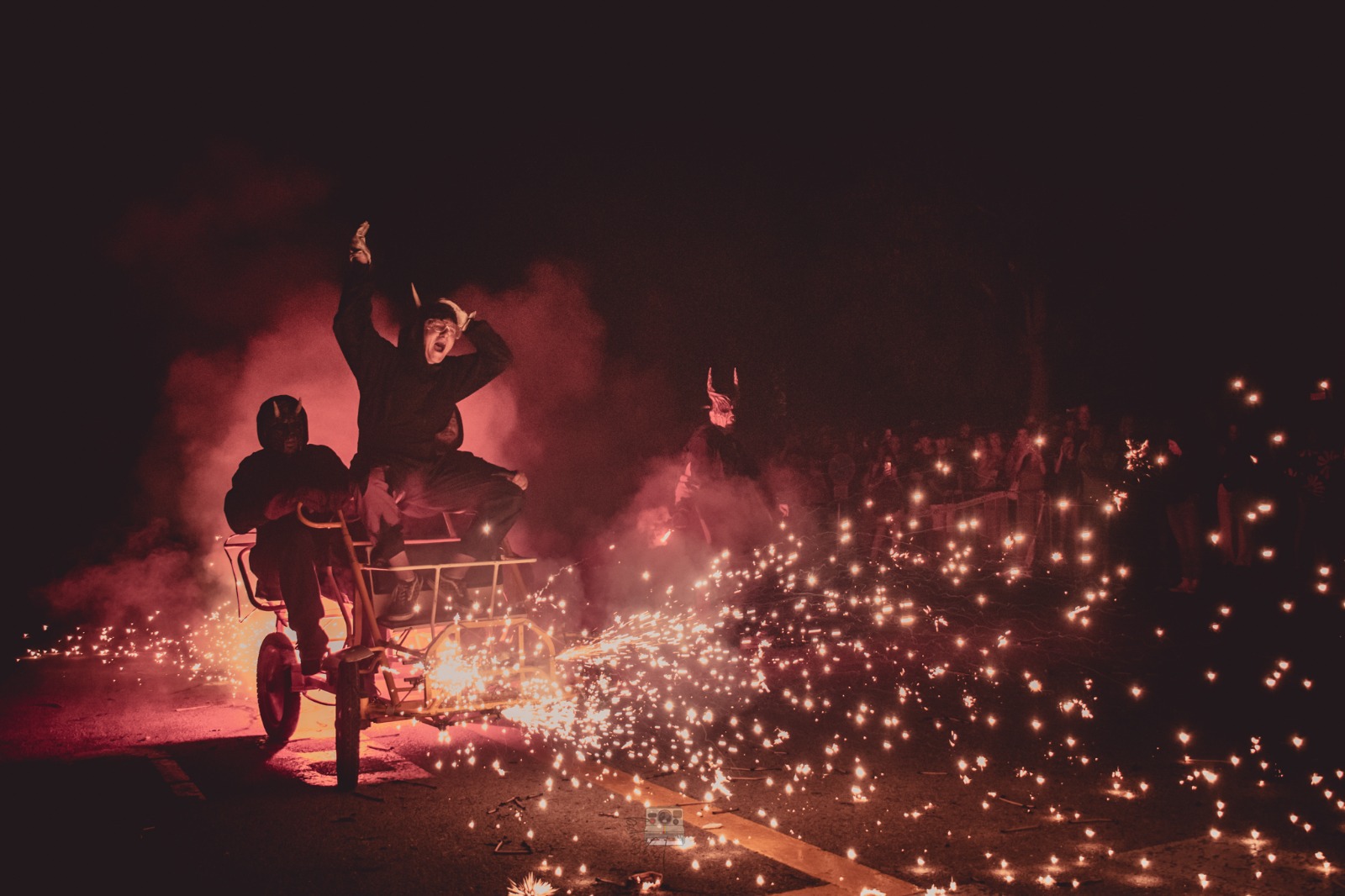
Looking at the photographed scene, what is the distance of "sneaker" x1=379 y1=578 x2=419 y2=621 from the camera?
6406 mm

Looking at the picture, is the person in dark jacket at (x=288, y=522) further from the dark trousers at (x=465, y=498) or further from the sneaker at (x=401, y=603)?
the sneaker at (x=401, y=603)

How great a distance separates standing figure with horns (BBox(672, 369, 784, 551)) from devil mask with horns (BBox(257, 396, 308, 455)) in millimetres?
5626

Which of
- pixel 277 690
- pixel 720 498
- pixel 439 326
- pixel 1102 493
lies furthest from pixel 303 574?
pixel 1102 493

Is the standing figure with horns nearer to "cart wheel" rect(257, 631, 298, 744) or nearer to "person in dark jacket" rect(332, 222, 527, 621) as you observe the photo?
"person in dark jacket" rect(332, 222, 527, 621)

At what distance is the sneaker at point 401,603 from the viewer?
6.41m

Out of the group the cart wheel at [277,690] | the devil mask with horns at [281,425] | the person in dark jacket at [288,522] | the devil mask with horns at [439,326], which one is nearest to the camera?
the person in dark jacket at [288,522]

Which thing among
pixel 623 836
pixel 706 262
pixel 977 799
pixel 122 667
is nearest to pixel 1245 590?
pixel 977 799

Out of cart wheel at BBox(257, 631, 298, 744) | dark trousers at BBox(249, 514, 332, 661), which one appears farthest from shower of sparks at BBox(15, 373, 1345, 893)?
dark trousers at BBox(249, 514, 332, 661)

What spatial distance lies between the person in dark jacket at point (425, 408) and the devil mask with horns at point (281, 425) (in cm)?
45

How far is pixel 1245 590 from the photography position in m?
11.1

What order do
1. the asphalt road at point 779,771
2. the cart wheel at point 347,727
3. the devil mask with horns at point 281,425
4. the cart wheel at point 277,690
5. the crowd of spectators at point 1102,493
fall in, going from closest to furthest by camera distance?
the asphalt road at point 779,771 < the cart wheel at point 347,727 < the cart wheel at point 277,690 < the devil mask with horns at point 281,425 < the crowd of spectators at point 1102,493
